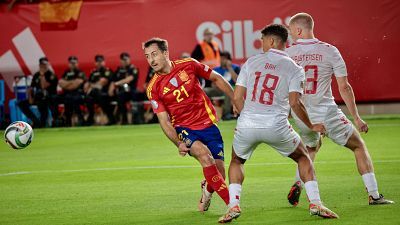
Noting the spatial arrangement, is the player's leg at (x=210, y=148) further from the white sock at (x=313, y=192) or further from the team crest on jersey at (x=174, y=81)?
the white sock at (x=313, y=192)

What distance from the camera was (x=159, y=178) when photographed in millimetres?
13672

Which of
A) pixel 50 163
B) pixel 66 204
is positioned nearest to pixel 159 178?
pixel 66 204

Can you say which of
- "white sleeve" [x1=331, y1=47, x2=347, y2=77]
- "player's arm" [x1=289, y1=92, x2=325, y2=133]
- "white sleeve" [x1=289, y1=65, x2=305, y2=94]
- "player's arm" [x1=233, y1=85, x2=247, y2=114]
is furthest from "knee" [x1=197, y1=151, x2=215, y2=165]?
"white sleeve" [x1=331, y1=47, x2=347, y2=77]

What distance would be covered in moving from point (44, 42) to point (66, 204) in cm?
1630

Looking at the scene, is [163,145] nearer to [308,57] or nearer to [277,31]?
[308,57]

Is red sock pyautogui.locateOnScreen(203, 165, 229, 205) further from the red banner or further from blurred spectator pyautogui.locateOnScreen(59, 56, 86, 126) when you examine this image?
blurred spectator pyautogui.locateOnScreen(59, 56, 86, 126)

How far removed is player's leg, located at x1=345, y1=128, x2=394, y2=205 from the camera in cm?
1007

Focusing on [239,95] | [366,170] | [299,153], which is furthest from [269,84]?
[366,170]

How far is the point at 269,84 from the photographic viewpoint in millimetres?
9039

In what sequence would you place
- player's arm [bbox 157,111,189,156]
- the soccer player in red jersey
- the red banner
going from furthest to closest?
1. the red banner
2. the soccer player in red jersey
3. player's arm [bbox 157,111,189,156]

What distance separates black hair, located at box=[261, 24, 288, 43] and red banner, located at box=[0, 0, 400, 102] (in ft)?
53.2

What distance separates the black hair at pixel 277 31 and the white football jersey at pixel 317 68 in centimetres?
115

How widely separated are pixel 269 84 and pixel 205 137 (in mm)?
1369

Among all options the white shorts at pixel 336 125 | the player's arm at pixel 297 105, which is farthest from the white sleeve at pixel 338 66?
the player's arm at pixel 297 105
